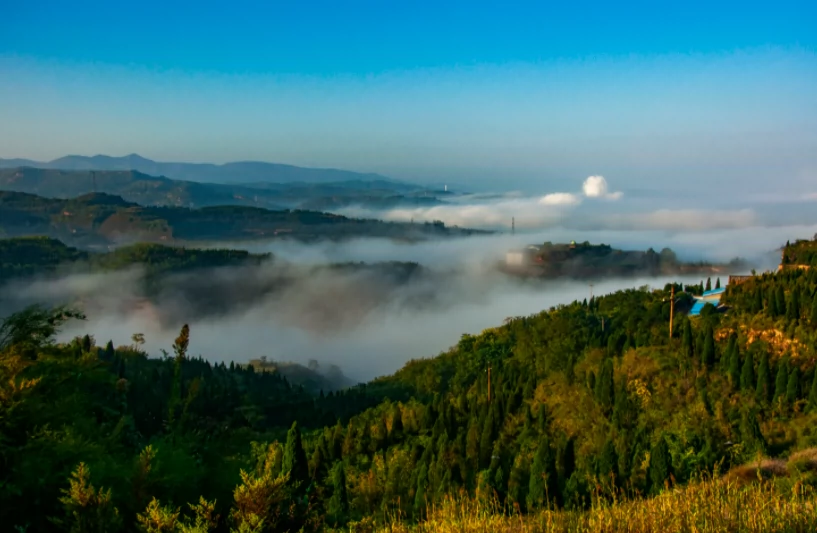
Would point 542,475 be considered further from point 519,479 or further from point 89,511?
point 89,511

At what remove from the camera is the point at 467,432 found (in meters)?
53.3

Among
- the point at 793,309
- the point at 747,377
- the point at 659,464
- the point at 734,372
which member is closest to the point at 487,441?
the point at 734,372

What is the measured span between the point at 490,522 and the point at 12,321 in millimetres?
13545

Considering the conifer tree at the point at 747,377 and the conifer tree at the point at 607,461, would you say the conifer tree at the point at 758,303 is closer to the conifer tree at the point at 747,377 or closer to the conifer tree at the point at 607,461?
the conifer tree at the point at 747,377

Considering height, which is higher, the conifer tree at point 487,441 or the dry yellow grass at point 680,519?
the dry yellow grass at point 680,519

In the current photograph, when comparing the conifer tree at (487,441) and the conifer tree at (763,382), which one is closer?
the conifer tree at (763,382)

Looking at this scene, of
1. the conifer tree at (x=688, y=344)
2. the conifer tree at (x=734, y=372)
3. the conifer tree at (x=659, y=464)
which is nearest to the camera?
the conifer tree at (x=659, y=464)

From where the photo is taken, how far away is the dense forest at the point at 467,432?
13289mm

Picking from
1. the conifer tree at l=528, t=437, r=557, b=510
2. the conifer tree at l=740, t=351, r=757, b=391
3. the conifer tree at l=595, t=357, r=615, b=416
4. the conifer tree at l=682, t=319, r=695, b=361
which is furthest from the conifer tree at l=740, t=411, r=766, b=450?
the conifer tree at l=682, t=319, r=695, b=361

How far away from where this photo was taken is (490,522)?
1199 centimetres

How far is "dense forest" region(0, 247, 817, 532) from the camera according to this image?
13.3 metres

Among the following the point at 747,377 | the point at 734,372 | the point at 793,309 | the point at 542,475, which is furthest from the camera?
the point at 793,309

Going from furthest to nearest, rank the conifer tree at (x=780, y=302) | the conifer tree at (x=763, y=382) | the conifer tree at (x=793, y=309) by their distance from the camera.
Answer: the conifer tree at (x=780, y=302) → the conifer tree at (x=793, y=309) → the conifer tree at (x=763, y=382)

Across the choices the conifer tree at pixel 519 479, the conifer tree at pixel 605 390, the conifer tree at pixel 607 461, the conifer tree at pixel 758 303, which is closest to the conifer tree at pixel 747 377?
the conifer tree at pixel 605 390
